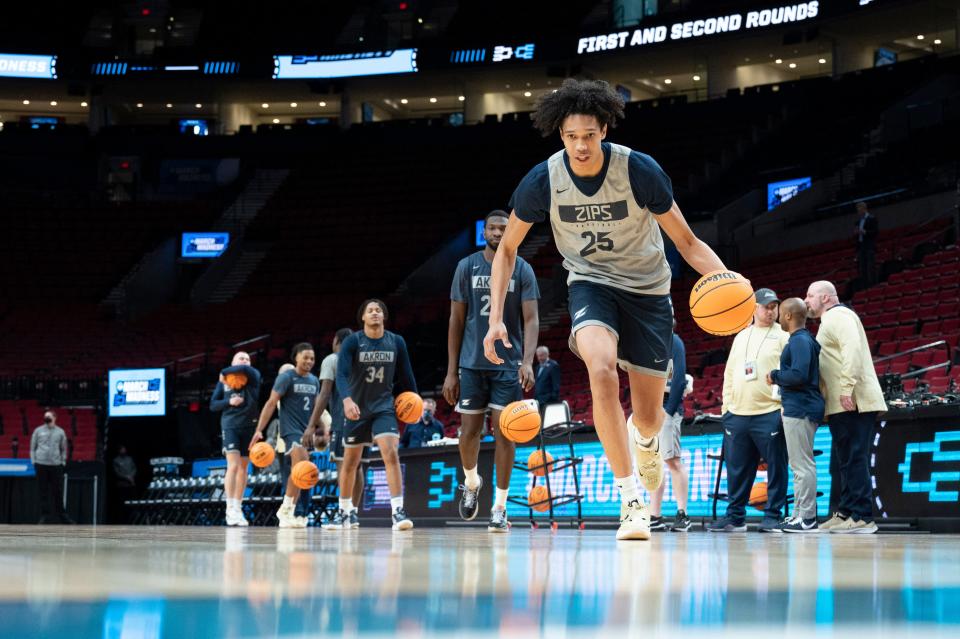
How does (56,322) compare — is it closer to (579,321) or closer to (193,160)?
(193,160)

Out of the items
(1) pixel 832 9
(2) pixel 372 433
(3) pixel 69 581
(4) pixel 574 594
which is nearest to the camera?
(4) pixel 574 594

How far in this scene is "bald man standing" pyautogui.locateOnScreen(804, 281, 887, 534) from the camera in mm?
8156

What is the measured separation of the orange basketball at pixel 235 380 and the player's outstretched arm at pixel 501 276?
7950mm

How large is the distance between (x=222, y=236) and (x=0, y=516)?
554 inches

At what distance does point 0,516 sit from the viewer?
22906 mm

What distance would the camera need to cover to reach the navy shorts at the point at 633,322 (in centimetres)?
551

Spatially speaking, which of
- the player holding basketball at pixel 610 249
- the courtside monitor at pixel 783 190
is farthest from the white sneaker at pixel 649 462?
the courtside monitor at pixel 783 190

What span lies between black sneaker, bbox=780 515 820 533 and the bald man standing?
9 cm

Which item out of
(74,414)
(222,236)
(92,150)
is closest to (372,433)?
(74,414)

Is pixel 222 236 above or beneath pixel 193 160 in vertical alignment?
beneath

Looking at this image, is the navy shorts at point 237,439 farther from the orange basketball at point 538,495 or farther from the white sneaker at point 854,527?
the white sneaker at point 854,527

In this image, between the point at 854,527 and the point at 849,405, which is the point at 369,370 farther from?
the point at 854,527

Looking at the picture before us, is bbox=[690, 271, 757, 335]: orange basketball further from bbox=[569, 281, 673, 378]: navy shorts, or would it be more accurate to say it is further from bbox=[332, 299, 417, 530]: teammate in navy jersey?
bbox=[332, 299, 417, 530]: teammate in navy jersey

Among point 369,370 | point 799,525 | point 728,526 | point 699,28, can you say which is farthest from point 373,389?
point 699,28
